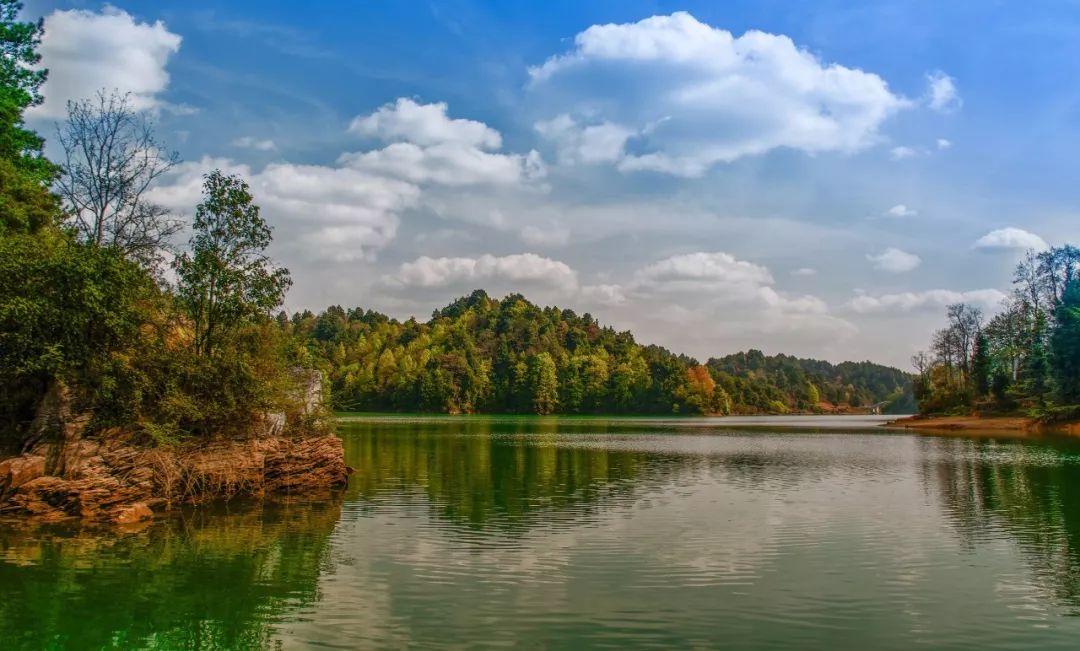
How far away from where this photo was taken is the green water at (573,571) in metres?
12.0

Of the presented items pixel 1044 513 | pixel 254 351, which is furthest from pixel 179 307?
pixel 1044 513

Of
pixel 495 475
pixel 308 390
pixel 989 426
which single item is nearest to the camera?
pixel 308 390

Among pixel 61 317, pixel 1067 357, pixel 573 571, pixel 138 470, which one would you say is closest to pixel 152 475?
pixel 138 470

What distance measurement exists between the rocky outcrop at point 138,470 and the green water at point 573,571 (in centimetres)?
160

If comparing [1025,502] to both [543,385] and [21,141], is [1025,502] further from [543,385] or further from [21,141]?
[543,385]

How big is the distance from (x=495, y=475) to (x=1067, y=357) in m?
65.1

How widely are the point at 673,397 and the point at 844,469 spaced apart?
458 feet

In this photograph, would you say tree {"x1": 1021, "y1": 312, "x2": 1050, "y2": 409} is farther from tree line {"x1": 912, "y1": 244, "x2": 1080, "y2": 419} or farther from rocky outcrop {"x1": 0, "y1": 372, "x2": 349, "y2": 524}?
rocky outcrop {"x1": 0, "y1": 372, "x2": 349, "y2": 524}

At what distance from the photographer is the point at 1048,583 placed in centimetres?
1513

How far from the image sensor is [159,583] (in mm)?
14781

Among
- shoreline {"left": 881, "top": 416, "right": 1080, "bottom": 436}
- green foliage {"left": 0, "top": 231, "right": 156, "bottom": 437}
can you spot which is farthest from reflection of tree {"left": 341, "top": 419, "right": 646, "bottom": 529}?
shoreline {"left": 881, "top": 416, "right": 1080, "bottom": 436}

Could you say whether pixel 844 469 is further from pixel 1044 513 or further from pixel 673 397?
pixel 673 397

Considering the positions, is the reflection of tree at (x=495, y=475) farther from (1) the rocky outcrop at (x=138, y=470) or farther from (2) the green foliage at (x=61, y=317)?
(2) the green foliage at (x=61, y=317)

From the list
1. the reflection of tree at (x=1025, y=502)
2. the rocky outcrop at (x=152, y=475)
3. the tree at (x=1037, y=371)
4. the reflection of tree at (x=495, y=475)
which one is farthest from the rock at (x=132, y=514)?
the tree at (x=1037, y=371)
